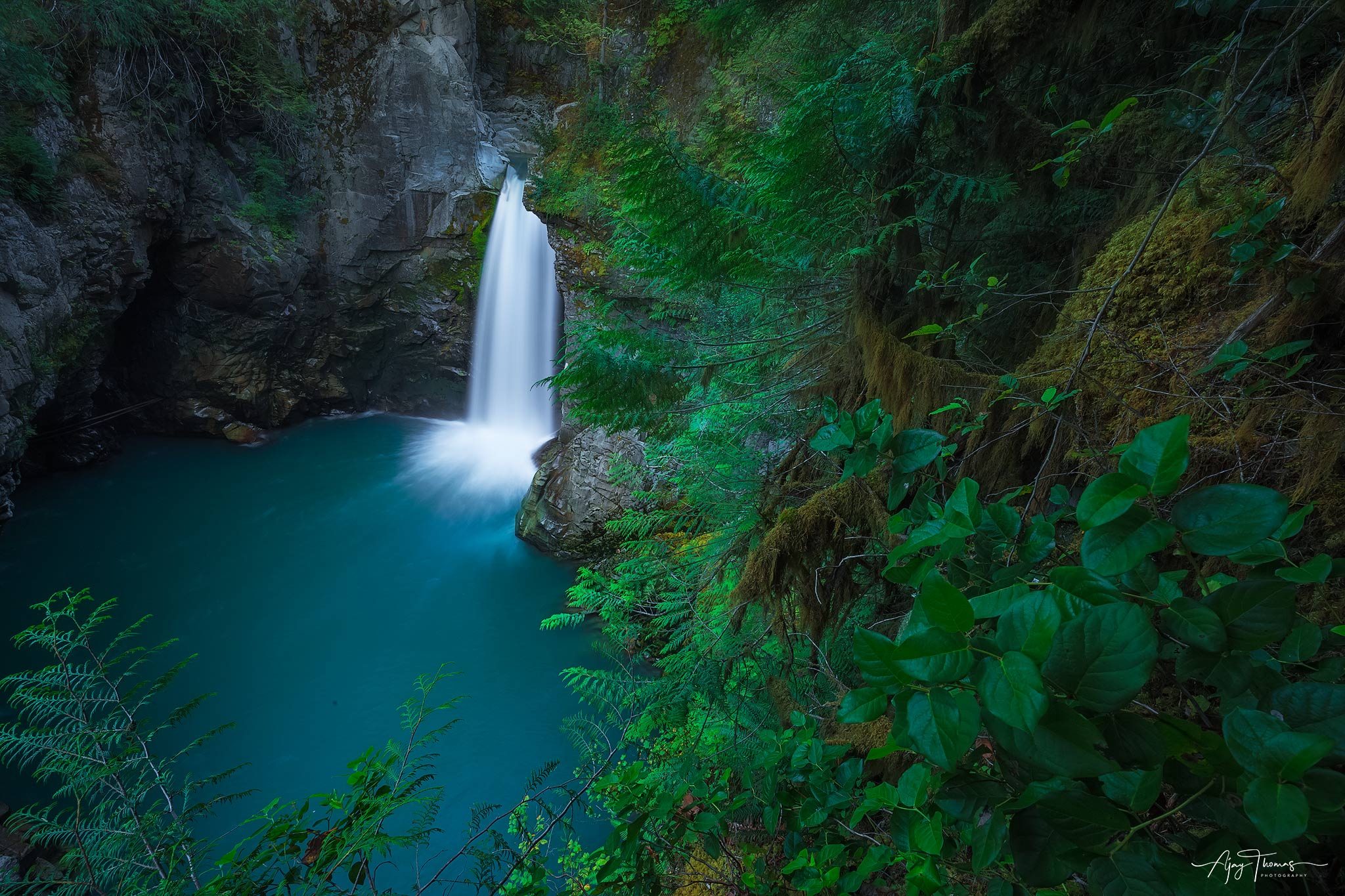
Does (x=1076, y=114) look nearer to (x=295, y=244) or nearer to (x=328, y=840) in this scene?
(x=328, y=840)

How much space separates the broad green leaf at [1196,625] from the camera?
576mm

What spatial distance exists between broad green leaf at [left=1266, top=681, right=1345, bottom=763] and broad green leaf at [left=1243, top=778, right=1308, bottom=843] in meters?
0.08

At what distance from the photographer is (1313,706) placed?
1.84 ft

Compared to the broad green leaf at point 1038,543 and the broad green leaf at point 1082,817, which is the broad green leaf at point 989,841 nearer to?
the broad green leaf at point 1082,817

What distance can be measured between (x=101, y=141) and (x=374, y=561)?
7798 mm

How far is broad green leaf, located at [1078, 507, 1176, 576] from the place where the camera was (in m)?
0.60

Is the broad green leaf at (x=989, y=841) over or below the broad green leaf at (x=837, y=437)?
below

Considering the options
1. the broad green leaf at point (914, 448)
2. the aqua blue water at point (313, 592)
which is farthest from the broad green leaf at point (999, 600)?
the aqua blue water at point (313, 592)

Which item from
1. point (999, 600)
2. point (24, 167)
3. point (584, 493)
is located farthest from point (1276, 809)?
point (24, 167)

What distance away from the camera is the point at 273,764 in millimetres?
5766

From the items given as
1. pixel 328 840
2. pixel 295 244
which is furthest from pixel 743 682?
pixel 295 244

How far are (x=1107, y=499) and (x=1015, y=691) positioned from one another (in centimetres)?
25

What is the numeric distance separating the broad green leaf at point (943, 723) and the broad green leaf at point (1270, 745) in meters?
0.21

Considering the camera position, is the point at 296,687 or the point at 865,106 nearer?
the point at 865,106
